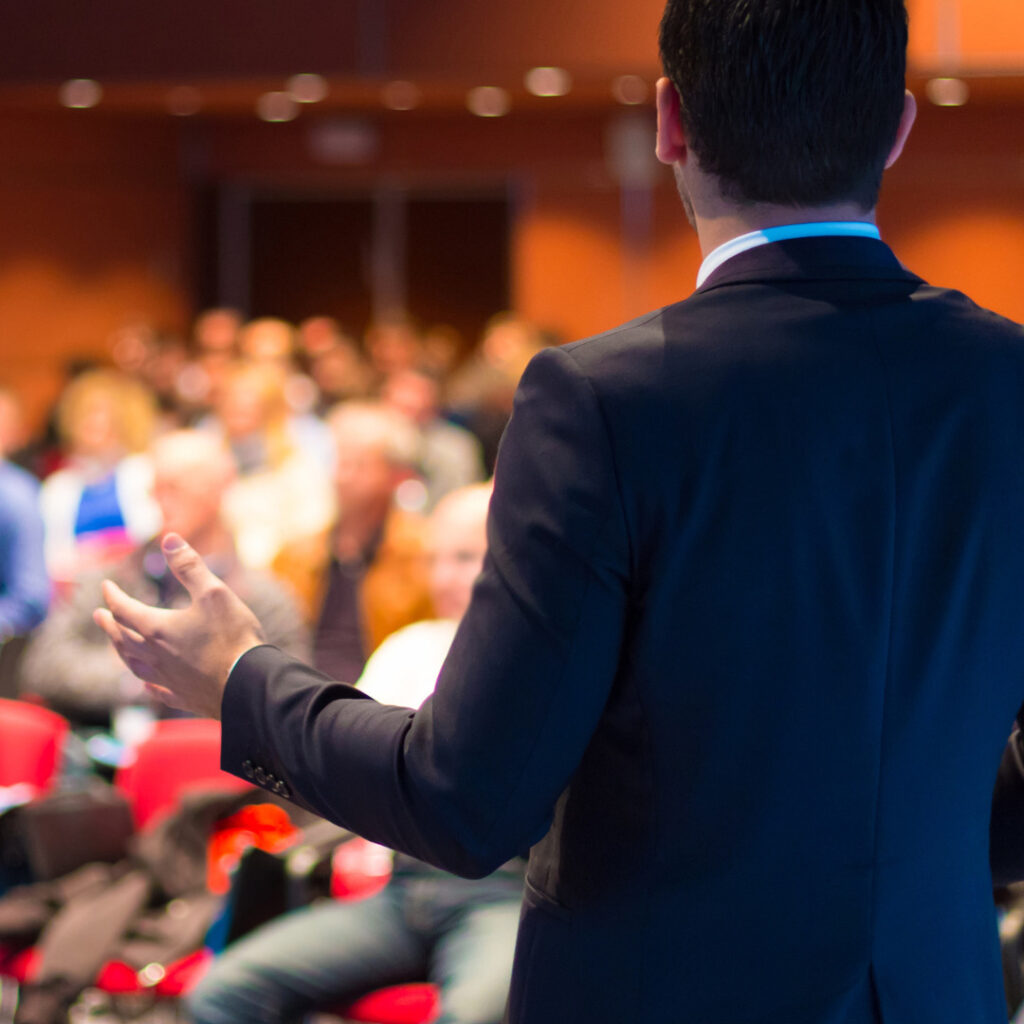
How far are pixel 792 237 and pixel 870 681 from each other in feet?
1.00

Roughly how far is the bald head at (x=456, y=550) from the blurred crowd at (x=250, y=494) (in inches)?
6.6

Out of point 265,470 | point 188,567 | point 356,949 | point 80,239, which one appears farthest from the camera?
point 80,239

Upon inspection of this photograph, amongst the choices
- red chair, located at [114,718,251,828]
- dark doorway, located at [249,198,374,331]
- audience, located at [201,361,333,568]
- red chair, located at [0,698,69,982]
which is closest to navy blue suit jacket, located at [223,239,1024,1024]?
red chair, located at [114,718,251,828]

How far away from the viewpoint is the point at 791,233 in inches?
37.5

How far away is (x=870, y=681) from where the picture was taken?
3.01ft

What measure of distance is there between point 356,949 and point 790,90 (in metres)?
2.00

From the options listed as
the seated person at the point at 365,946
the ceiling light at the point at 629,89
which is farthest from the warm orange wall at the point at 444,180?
the seated person at the point at 365,946

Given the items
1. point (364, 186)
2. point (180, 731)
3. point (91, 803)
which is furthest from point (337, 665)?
point (364, 186)

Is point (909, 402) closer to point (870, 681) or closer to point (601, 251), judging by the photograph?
point (870, 681)

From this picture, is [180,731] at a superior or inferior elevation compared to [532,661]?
inferior

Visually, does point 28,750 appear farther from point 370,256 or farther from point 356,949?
point 370,256

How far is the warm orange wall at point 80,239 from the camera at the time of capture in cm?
1020

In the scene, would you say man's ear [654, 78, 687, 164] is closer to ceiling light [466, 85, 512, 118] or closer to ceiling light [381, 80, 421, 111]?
ceiling light [381, 80, 421, 111]

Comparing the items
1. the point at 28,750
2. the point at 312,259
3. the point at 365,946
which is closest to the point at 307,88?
the point at 312,259
